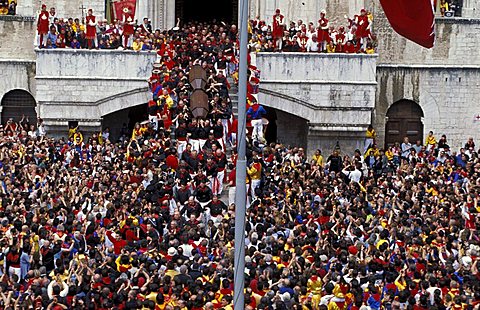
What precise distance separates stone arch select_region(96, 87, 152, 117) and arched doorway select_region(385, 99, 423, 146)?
10.3 metres

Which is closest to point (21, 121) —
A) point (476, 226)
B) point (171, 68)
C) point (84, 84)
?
point (84, 84)

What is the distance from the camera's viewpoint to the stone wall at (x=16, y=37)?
149 feet

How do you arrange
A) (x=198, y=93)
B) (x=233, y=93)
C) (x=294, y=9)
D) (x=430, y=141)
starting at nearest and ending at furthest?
(x=198, y=93)
(x=233, y=93)
(x=430, y=141)
(x=294, y=9)

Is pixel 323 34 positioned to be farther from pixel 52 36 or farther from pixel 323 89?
pixel 52 36

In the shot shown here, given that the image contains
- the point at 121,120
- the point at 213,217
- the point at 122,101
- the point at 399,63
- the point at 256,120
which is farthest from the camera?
the point at 399,63

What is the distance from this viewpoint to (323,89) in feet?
139

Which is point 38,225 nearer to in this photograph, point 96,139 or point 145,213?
point 145,213

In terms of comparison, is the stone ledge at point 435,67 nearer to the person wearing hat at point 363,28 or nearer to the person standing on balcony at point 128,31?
the person wearing hat at point 363,28

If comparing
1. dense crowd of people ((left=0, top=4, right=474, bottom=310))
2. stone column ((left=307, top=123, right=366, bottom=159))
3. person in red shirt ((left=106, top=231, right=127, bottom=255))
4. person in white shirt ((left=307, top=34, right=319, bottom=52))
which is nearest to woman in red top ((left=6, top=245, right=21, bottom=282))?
dense crowd of people ((left=0, top=4, right=474, bottom=310))

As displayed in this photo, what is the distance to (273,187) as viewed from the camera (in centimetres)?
3244

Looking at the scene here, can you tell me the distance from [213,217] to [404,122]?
18.1 meters

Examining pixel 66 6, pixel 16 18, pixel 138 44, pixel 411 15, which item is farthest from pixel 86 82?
pixel 411 15

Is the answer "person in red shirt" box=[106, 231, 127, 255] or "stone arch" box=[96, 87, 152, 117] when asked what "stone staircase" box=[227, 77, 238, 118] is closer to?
"stone arch" box=[96, 87, 152, 117]

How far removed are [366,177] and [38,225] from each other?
12.8m
